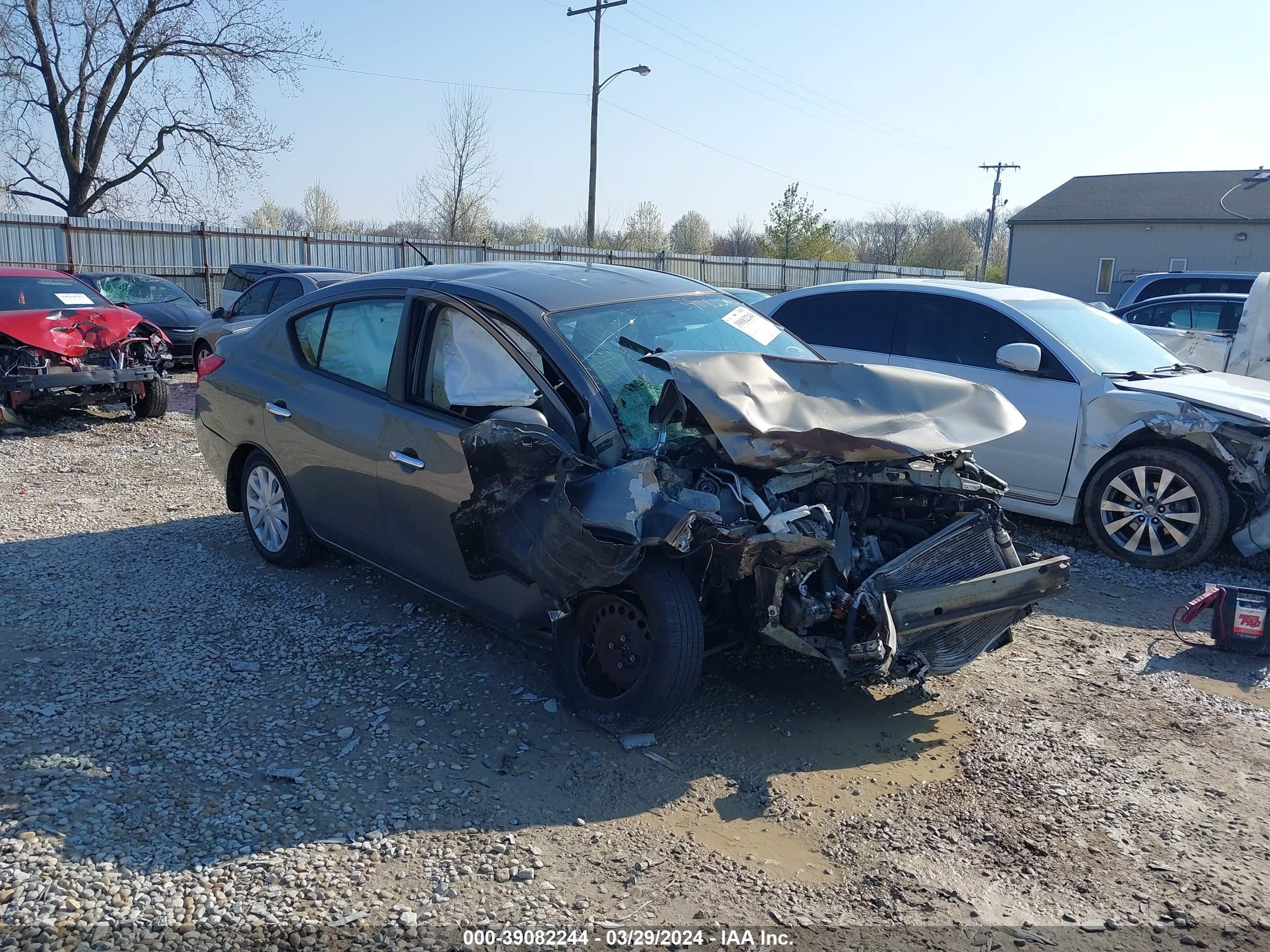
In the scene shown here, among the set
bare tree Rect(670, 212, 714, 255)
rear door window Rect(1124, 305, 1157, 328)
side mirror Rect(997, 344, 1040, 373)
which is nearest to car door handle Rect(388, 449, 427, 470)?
side mirror Rect(997, 344, 1040, 373)

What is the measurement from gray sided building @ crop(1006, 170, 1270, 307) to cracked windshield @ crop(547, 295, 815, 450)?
110 feet

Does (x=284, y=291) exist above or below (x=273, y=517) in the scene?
above

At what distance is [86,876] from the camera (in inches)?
116

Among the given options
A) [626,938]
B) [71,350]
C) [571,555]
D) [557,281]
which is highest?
[557,281]

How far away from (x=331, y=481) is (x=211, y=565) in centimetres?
141

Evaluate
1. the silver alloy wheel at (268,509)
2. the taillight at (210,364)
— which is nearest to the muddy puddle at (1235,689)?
the silver alloy wheel at (268,509)

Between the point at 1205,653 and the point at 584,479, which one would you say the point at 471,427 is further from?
the point at 1205,653

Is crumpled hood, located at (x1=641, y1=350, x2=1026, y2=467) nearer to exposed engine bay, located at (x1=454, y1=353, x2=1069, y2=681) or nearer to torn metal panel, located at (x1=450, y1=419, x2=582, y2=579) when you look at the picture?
exposed engine bay, located at (x1=454, y1=353, x2=1069, y2=681)

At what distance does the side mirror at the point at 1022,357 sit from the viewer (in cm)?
634

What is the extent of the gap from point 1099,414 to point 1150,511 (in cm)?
70

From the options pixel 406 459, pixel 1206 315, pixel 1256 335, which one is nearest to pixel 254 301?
pixel 406 459

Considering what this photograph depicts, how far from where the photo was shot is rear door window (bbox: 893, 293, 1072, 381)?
678 cm

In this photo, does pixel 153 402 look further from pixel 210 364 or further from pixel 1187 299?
pixel 1187 299

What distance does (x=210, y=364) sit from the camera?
19.6 ft
